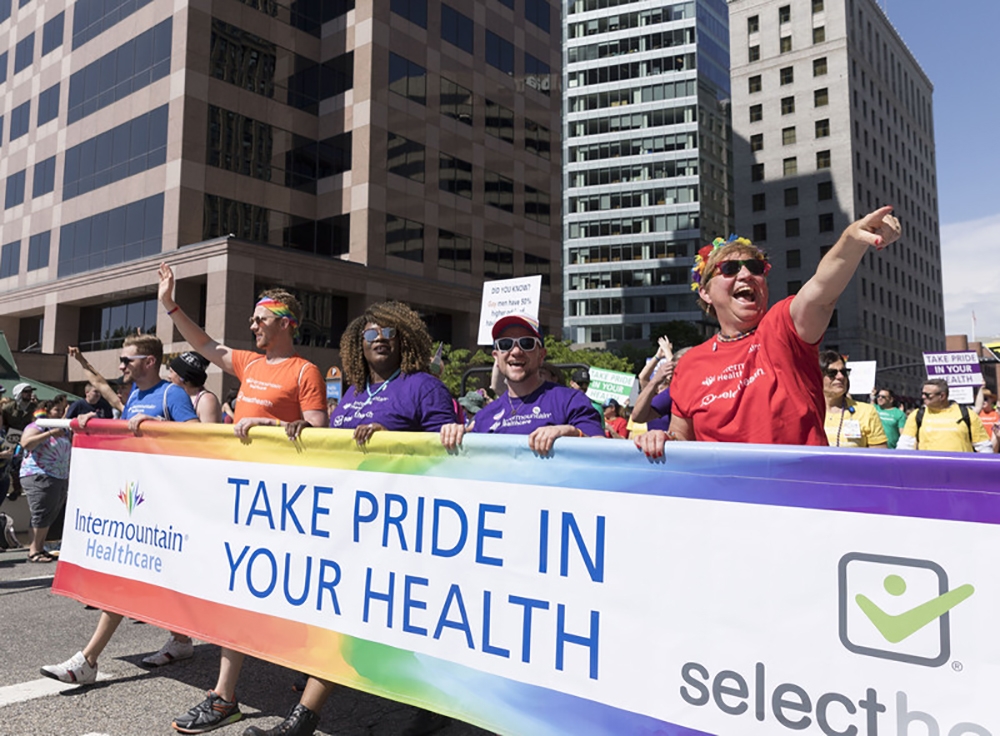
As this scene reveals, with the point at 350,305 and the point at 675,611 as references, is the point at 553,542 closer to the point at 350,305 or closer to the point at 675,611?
the point at 675,611

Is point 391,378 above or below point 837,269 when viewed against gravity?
below

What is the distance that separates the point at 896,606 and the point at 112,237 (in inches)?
1470

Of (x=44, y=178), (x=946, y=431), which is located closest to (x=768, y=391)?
(x=946, y=431)

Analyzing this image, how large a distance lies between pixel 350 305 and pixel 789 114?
57490mm

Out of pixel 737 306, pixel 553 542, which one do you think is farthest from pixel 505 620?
pixel 737 306

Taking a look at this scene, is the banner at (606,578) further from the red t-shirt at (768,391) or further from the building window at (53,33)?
the building window at (53,33)

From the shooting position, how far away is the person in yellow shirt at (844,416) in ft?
22.0

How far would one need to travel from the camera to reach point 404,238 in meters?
35.0

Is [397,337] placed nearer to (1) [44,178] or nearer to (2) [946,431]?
(2) [946,431]

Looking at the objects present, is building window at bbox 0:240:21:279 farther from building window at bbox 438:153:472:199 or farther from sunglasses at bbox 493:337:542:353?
sunglasses at bbox 493:337:542:353

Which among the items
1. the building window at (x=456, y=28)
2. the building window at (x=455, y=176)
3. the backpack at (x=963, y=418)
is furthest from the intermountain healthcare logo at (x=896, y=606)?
the building window at (x=456, y=28)

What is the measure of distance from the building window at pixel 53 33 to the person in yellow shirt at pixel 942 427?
42.9 metres

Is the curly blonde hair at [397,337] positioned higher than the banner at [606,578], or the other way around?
the curly blonde hair at [397,337]

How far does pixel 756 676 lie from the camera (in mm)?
2387
